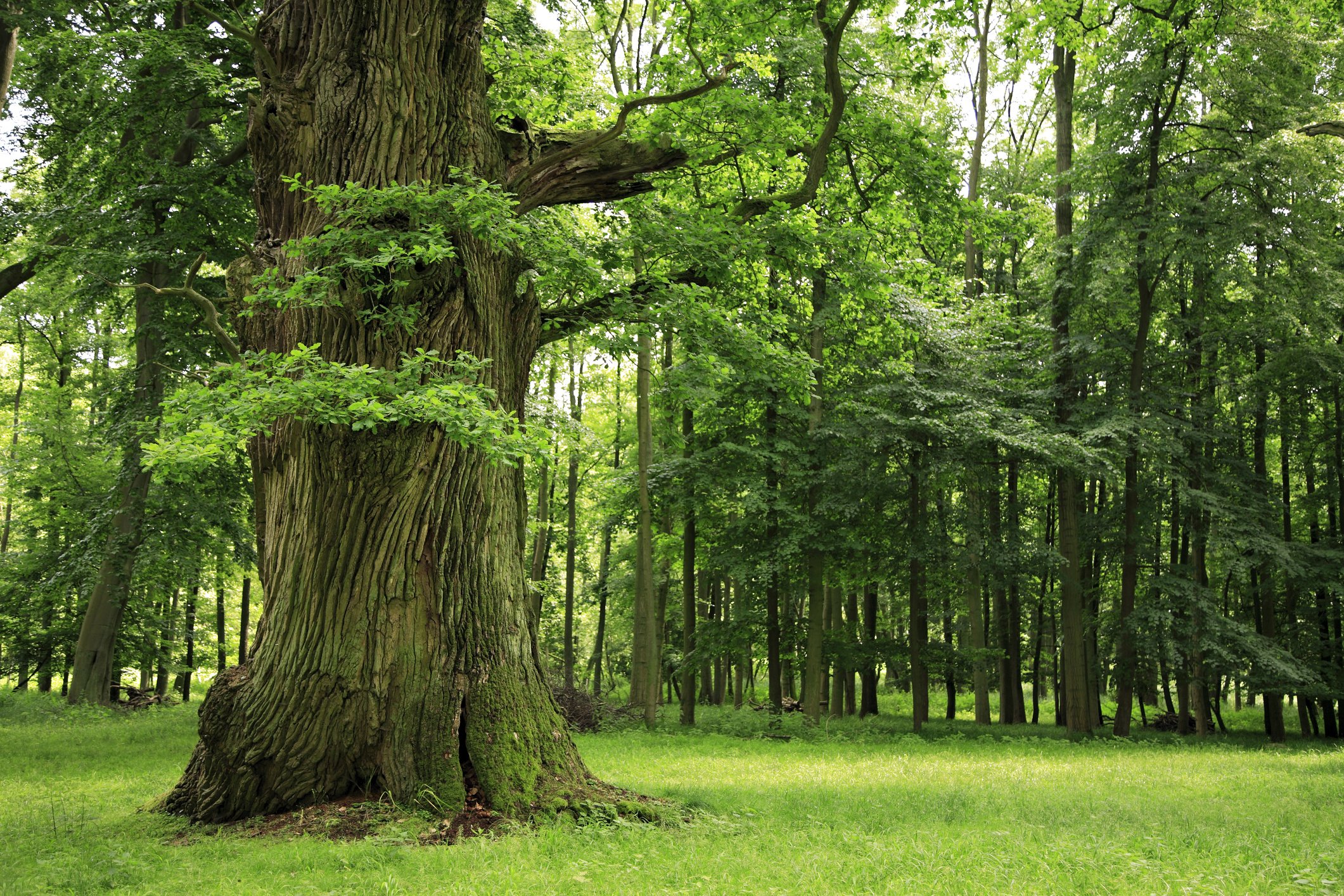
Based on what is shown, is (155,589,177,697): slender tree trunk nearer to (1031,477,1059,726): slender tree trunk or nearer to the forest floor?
the forest floor

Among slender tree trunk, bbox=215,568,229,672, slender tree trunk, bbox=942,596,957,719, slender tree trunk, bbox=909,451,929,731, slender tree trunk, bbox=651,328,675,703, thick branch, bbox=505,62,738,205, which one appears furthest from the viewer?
slender tree trunk, bbox=215,568,229,672

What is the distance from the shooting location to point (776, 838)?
6062mm

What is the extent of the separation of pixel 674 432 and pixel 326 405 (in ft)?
45.5

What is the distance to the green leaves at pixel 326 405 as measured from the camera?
4.77 metres

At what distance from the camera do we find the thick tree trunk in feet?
19.9

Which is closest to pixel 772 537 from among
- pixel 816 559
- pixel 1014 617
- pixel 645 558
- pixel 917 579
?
pixel 816 559

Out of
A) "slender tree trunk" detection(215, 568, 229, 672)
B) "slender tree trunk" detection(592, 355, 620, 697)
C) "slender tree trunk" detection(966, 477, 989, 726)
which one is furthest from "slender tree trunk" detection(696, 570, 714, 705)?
"slender tree trunk" detection(215, 568, 229, 672)

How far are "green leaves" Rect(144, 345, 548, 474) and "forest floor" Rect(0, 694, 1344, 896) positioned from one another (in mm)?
2358

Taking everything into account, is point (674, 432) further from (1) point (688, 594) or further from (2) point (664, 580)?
(2) point (664, 580)

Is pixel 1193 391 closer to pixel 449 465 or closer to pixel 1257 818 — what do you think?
pixel 1257 818

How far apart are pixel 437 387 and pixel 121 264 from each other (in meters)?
7.54

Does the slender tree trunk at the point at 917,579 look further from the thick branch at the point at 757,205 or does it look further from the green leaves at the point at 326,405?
A: the green leaves at the point at 326,405

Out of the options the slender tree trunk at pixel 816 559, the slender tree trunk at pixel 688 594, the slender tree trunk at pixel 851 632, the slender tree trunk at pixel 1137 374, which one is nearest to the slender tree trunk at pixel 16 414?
the slender tree trunk at pixel 688 594

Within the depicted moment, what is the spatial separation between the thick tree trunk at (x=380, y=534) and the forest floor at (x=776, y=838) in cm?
56
